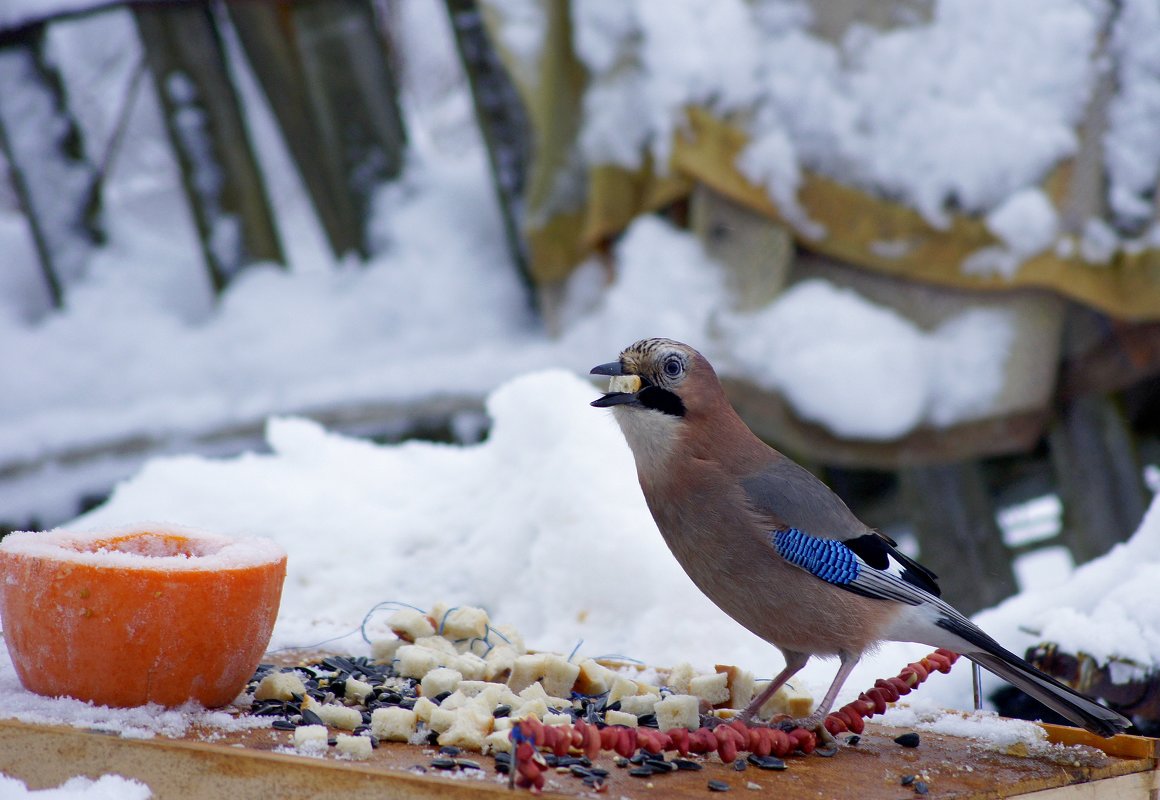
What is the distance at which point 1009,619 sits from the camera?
8.62 feet

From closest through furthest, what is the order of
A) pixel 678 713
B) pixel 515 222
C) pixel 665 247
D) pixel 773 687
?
pixel 678 713
pixel 773 687
pixel 665 247
pixel 515 222

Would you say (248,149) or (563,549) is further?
(248,149)

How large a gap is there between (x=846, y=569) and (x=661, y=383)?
1.27ft

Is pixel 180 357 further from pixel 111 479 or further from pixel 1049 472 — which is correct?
pixel 1049 472

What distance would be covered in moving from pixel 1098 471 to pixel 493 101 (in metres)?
2.39

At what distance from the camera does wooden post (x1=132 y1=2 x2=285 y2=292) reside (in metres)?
4.52

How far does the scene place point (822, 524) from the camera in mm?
1902

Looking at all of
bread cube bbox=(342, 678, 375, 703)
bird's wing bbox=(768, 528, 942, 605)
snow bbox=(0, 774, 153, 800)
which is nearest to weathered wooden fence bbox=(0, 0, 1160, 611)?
bird's wing bbox=(768, 528, 942, 605)

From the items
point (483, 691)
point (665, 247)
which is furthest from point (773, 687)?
point (665, 247)

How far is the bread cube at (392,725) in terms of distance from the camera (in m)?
1.68

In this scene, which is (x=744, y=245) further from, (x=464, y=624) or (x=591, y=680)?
(x=591, y=680)

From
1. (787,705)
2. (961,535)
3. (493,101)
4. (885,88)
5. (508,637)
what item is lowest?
(961,535)

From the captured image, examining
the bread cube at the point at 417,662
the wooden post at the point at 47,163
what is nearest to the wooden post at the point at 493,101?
the wooden post at the point at 47,163

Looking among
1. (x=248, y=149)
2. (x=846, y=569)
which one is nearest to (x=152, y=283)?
(x=248, y=149)
